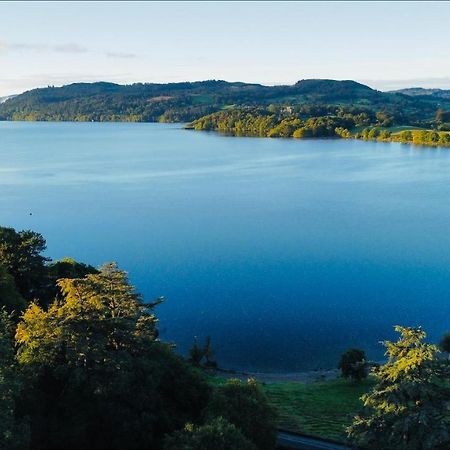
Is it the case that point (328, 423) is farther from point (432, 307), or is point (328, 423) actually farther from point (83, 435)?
point (432, 307)

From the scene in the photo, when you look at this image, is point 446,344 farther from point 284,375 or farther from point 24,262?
point 24,262

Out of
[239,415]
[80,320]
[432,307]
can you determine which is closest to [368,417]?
[239,415]

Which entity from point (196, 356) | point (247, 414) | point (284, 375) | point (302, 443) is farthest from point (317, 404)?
point (196, 356)

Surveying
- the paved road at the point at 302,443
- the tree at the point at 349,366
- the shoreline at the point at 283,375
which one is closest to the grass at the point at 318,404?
the paved road at the point at 302,443

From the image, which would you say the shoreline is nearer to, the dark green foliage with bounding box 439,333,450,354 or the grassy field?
the grassy field

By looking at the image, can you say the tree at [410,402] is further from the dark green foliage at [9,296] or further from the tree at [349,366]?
the dark green foliage at [9,296]

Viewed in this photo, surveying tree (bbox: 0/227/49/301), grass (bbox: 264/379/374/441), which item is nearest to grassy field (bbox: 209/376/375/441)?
grass (bbox: 264/379/374/441)

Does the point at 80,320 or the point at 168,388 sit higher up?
the point at 80,320
